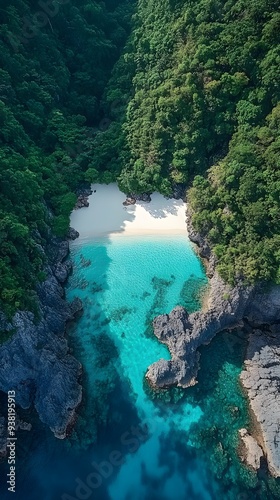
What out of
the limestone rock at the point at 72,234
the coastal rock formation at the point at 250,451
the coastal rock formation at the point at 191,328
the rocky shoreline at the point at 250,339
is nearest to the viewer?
the coastal rock formation at the point at 250,451

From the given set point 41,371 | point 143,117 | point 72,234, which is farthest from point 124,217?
point 41,371

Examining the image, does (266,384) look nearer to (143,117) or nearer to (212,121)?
(212,121)

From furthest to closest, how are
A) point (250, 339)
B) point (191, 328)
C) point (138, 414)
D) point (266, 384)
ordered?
1. point (250, 339)
2. point (191, 328)
3. point (266, 384)
4. point (138, 414)

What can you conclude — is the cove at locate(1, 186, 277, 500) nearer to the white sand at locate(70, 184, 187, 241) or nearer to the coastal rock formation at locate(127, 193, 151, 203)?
the white sand at locate(70, 184, 187, 241)

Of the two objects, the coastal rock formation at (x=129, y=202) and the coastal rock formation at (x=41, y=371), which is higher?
the coastal rock formation at (x=129, y=202)

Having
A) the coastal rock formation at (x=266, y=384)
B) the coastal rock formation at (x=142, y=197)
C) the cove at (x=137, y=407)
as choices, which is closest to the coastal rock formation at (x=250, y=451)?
the cove at (x=137, y=407)

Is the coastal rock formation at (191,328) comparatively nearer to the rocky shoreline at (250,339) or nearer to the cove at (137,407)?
the rocky shoreline at (250,339)

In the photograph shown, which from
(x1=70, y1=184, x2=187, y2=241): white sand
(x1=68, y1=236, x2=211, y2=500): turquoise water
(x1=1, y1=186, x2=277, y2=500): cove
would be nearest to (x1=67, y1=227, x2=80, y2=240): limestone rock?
(x1=70, y1=184, x2=187, y2=241): white sand
